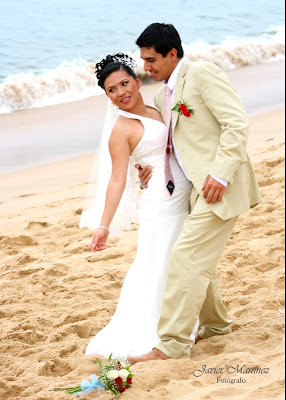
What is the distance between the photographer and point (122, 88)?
15.0 feet

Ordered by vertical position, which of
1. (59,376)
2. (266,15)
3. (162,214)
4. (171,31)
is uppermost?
(171,31)

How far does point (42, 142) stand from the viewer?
10375mm

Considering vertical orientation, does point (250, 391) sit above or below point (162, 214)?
below

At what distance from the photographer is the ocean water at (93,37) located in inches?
551

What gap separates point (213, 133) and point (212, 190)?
0.33m

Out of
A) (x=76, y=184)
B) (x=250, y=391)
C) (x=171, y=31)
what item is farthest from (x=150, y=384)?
(x=76, y=184)

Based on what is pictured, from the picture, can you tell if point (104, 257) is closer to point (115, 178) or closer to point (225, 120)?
point (115, 178)

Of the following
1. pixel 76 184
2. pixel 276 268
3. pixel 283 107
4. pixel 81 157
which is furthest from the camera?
pixel 283 107

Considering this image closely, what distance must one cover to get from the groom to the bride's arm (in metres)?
0.30

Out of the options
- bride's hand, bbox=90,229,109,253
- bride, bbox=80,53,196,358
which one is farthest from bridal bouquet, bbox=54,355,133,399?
bride's hand, bbox=90,229,109,253

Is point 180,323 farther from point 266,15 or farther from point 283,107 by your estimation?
point 266,15

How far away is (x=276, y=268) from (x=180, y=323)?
66.7 inches

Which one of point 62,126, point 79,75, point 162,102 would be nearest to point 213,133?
point 162,102

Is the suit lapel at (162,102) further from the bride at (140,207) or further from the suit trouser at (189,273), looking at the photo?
the suit trouser at (189,273)
